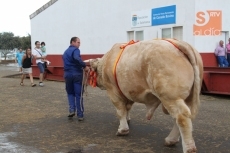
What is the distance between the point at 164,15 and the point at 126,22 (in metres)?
2.46

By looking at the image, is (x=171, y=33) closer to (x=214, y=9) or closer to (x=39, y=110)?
(x=214, y=9)

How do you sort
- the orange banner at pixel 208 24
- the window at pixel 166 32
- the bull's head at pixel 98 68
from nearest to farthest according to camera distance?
the bull's head at pixel 98 68 → the orange banner at pixel 208 24 → the window at pixel 166 32

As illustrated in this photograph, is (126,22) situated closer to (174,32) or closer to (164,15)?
(164,15)

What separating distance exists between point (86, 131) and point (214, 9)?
963 centimetres

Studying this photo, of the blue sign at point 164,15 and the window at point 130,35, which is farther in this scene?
the window at point 130,35

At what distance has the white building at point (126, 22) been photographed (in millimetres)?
14250

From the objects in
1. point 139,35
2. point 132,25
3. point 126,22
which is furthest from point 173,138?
point 126,22

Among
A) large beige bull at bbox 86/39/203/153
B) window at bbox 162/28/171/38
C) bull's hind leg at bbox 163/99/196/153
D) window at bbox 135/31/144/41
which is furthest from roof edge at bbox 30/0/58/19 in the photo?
bull's hind leg at bbox 163/99/196/153

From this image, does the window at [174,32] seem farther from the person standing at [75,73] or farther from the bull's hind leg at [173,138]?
the bull's hind leg at [173,138]

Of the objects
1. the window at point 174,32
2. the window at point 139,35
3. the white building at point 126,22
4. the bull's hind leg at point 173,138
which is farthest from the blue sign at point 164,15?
the bull's hind leg at point 173,138

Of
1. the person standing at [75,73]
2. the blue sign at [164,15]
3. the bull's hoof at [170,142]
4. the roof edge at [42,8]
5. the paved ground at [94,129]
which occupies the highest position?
the roof edge at [42,8]

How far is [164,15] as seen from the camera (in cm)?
1520

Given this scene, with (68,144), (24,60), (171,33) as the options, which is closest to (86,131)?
(68,144)

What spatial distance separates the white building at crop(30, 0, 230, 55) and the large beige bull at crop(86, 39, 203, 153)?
29.3ft
